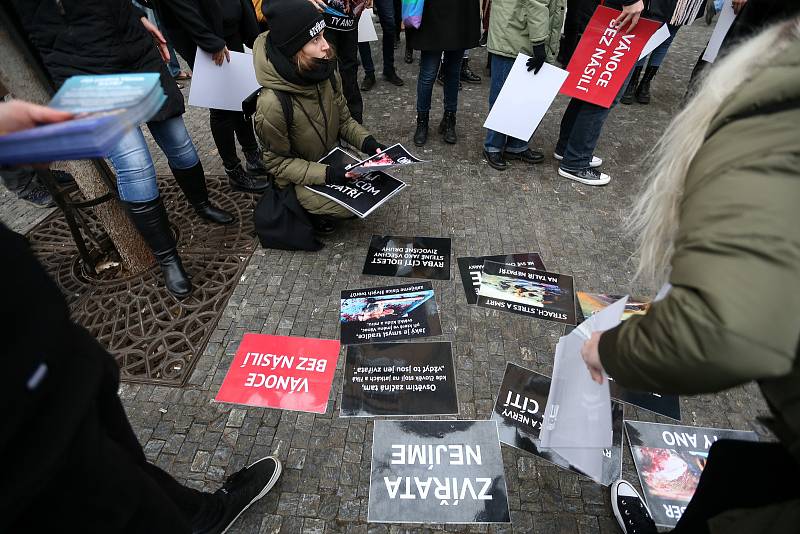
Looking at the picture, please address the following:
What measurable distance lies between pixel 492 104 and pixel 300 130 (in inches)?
86.0

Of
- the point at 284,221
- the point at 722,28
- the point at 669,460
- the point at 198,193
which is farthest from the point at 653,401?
the point at 722,28

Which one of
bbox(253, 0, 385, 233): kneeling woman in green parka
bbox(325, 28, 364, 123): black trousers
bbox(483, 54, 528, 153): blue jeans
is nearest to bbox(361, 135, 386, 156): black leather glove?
bbox(253, 0, 385, 233): kneeling woman in green parka

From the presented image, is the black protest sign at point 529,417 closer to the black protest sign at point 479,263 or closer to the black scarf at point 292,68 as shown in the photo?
the black protest sign at point 479,263

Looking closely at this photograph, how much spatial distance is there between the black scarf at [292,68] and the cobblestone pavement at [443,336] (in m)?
1.20

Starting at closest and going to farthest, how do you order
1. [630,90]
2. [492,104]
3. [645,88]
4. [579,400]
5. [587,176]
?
[579,400]
[587,176]
[492,104]
[645,88]
[630,90]

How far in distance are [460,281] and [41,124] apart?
7.80 feet

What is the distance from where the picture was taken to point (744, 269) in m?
0.77

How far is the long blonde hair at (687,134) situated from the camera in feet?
3.20

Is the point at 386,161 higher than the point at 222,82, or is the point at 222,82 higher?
the point at 222,82

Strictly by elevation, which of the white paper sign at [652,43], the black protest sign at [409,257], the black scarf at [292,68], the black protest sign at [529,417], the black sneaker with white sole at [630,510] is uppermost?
the black scarf at [292,68]

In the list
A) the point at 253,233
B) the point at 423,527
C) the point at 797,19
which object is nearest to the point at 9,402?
the point at 423,527

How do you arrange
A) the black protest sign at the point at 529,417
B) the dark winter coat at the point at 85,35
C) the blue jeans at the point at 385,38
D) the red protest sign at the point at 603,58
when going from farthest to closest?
the blue jeans at the point at 385,38, the red protest sign at the point at 603,58, the dark winter coat at the point at 85,35, the black protest sign at the point at 529,417

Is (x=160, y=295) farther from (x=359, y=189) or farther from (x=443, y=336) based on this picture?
(x=443, y=336)

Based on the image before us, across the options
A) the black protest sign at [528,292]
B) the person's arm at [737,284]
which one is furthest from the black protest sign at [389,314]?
the person's arm at [737,284]
